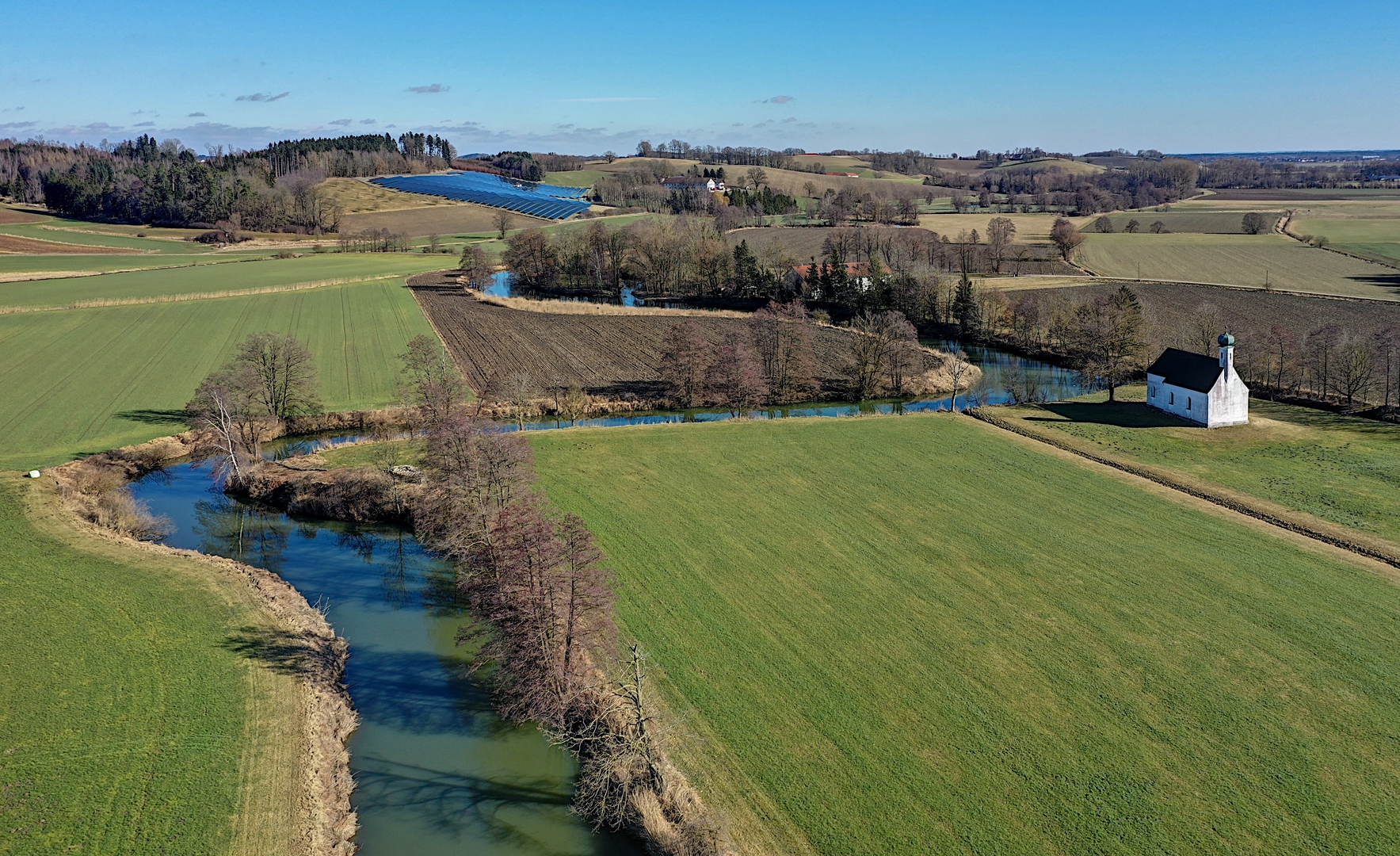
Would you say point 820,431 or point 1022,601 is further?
point 820,431

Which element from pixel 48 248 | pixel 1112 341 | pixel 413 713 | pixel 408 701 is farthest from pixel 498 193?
pixel 413 713

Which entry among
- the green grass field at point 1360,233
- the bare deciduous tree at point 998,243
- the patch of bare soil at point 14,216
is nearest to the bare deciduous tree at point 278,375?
the bare deciduous tree at point 998,243

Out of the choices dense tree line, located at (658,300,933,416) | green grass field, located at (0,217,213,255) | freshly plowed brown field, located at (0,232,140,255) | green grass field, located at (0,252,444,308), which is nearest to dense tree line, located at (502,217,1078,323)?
green grass field, located at (0,252,444,308)

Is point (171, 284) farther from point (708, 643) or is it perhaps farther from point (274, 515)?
point (708, 643)

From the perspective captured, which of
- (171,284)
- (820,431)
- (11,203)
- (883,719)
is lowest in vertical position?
(883,719)

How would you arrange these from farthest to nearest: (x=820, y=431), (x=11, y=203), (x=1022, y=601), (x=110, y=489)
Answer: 1. (x=11, y=203)
2. (x=820, y=431)
3. (x=110, y=489)
4. (x=1022, y=601)

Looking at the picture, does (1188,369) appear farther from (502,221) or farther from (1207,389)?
(502,221)

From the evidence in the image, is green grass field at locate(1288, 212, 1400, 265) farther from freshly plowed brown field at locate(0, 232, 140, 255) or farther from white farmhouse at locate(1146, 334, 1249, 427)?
freshly plowed brown field at locate(0, 232, 140, 255)

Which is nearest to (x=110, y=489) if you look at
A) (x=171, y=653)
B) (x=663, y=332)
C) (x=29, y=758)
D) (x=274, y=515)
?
(x=274, y=515)
